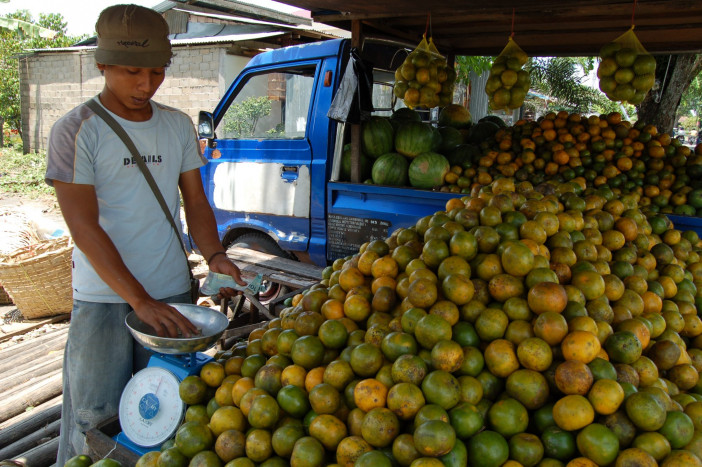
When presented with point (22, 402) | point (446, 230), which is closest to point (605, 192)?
point (446, 230)

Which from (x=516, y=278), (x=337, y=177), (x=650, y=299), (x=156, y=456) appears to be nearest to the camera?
(x=156, y=456)

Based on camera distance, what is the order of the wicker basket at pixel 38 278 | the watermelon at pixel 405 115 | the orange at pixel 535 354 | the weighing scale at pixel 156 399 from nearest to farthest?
1. the orange at pixel 535 354
2. the weighing scale at pixel 156 399
3. the watermelon at pixel 405 115
4. the wicker basket at pixel 38 278

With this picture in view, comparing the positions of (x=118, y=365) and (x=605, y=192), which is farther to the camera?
(x=605, y=192)

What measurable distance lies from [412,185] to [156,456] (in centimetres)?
292

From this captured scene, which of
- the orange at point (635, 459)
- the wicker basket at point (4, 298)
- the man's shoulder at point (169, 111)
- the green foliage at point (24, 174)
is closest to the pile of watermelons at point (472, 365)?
the orange at point (635, 459)

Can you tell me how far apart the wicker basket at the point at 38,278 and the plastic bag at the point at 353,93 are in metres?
3.35

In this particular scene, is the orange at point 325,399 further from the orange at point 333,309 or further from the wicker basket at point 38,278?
the wicker basket at point 38,278

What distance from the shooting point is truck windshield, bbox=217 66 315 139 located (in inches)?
176

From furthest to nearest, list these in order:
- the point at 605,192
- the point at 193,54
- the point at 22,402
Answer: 1. the point at 193,54
2. the point at 22,402
3. the point at 605,192

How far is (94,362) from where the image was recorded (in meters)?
2.09

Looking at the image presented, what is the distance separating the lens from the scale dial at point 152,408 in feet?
5.88

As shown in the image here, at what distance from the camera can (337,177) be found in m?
4.25

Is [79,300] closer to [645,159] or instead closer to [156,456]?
[156,456]

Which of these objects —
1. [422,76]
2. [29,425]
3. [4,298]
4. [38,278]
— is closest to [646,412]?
[422,76]
